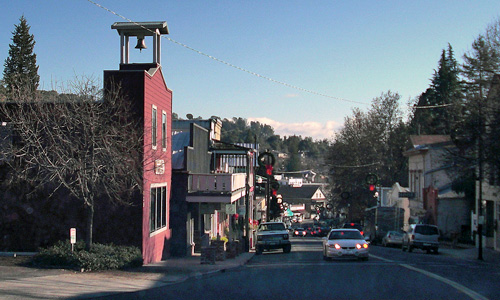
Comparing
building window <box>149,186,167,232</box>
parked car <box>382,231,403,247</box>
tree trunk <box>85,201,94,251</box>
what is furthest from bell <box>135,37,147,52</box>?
parked car <box>382,231,403,247</box>

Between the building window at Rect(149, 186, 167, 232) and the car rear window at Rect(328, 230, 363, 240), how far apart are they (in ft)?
23.5

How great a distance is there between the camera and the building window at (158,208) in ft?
72.6

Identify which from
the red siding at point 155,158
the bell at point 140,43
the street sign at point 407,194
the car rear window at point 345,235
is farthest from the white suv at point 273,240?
the street sign at point 407,194

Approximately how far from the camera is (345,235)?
2347 centimetres

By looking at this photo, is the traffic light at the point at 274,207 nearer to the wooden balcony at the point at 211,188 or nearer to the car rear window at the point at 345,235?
the wooden balcony at the point at 211,188

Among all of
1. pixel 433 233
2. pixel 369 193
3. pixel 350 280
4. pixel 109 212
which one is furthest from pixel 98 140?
pixel 369 193

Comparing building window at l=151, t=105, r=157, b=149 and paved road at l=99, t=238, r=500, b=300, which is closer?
paved road at l=99, t=238, r=500, b=300

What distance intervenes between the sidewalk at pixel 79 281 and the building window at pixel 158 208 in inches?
116

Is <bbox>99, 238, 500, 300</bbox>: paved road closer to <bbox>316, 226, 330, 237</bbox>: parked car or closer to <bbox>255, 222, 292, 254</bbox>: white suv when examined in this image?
<bbox>255, 222, 292, 254</bbox>: white suv

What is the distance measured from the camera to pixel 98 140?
1739cm

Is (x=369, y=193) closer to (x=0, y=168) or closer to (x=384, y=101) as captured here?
(x=384, y=101)

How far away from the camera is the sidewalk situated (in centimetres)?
1248

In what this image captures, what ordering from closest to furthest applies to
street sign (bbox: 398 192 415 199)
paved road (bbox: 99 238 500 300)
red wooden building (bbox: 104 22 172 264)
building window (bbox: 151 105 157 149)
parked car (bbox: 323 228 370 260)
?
paved road (bbox: 99 238 500 300) < red wooden building (bbox: 104 22 172 264) < building window (bbox: 151 105 157 149) < parked car (bbox: 323 228 370 260) < street sign (bbox: 398 192 415 199)

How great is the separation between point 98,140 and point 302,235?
61305mm
